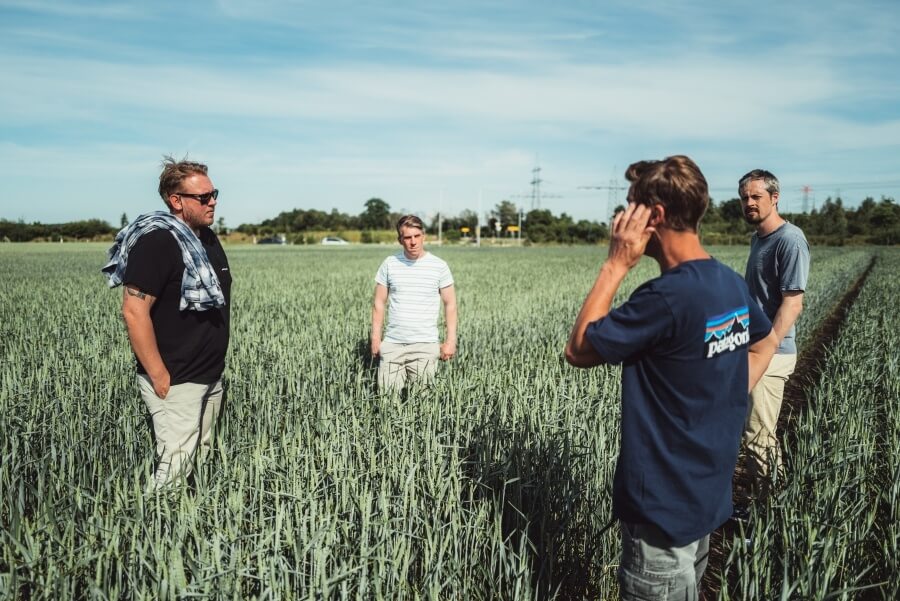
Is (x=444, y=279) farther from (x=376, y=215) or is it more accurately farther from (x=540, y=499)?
(x=376, y=215)

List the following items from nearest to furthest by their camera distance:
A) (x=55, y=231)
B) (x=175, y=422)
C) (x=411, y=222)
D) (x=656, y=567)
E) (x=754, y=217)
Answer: (x=656, y=567) < (x=175, y=422) < (x=754, y=217) < (x=411, y=222) < (x=55, y=231)

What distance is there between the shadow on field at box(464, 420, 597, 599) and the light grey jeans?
2.13 ft

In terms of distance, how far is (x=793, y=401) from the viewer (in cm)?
635

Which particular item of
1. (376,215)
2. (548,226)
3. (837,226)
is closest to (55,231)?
(376,215)

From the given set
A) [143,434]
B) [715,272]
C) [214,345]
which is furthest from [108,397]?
[715,272]

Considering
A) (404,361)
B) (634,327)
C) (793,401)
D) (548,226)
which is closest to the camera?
(634,327)

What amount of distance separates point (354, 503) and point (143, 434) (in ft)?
6.24

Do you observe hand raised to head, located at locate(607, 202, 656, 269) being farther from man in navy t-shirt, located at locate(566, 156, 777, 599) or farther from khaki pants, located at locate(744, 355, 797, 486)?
khaki pants, located at locate(744, 355, 797, 486)

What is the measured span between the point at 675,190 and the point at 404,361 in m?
3.28

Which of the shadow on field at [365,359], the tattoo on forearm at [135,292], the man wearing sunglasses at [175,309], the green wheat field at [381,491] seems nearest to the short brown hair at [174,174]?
the man wearing sunglasses at [175,309]

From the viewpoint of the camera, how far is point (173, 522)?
2.27m

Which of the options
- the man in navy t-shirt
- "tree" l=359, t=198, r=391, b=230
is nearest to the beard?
the man in navy t-shirt

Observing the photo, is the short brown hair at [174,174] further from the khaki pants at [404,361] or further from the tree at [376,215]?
the tree at [376,215]

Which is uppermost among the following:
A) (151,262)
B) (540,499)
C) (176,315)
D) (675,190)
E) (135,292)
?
(675,190)
